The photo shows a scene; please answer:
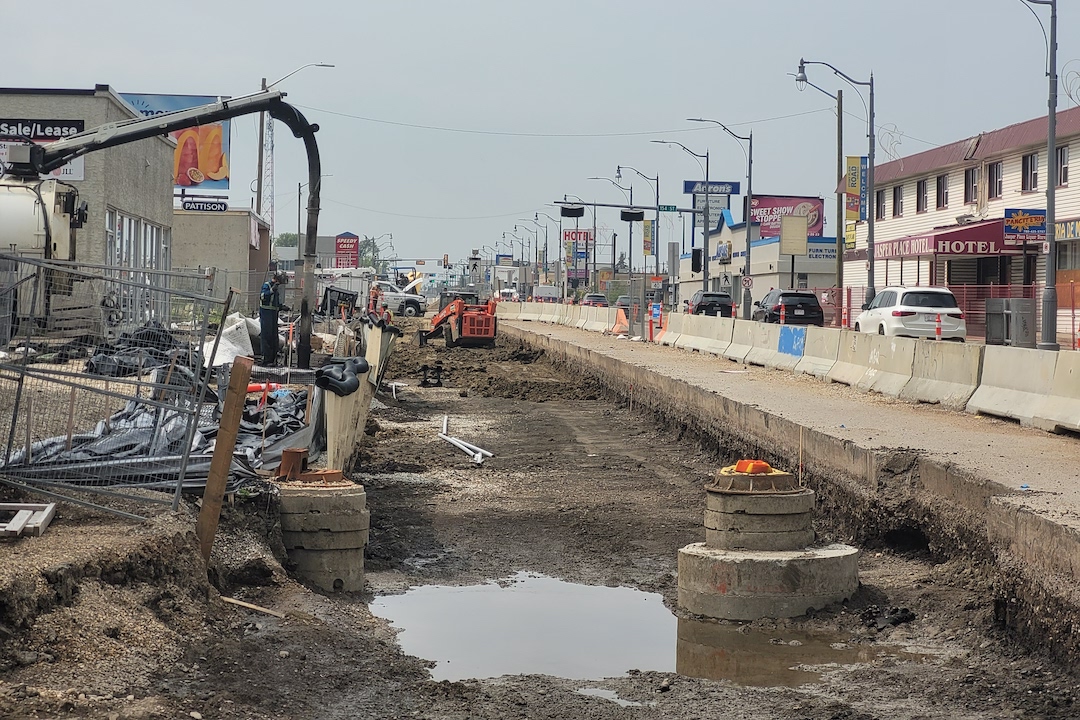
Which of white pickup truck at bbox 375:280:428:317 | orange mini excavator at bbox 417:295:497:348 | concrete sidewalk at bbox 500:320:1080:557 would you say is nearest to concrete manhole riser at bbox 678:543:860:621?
concrete sidewalk at bbox 500:320:1080:557

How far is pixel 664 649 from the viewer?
8.71 meters

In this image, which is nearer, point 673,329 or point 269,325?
point 269,325

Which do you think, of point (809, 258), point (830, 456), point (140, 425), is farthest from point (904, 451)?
point (809, 258)

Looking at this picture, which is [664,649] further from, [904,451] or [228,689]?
[904,451]

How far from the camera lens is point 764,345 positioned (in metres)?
27.9

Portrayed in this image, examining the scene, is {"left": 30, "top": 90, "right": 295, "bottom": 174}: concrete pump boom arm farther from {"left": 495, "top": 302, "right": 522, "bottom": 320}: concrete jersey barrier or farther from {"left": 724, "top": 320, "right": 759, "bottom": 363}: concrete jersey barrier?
{"left": 495, "top": 302, "right": 522, "bottom": 320}: concrete jersey barrier

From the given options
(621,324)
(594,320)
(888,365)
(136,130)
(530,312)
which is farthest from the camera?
(530,312)

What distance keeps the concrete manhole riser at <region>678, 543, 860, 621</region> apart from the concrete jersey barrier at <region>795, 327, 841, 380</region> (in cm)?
1381

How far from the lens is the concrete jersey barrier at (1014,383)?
47.9ft

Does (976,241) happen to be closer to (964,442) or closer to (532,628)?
(964,442)

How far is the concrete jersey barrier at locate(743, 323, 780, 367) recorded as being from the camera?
27.0 metres

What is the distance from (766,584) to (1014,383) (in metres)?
7.50

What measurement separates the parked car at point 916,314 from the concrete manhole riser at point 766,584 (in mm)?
24185

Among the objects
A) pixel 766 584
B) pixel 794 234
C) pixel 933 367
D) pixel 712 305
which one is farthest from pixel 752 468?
pixel 794 234
